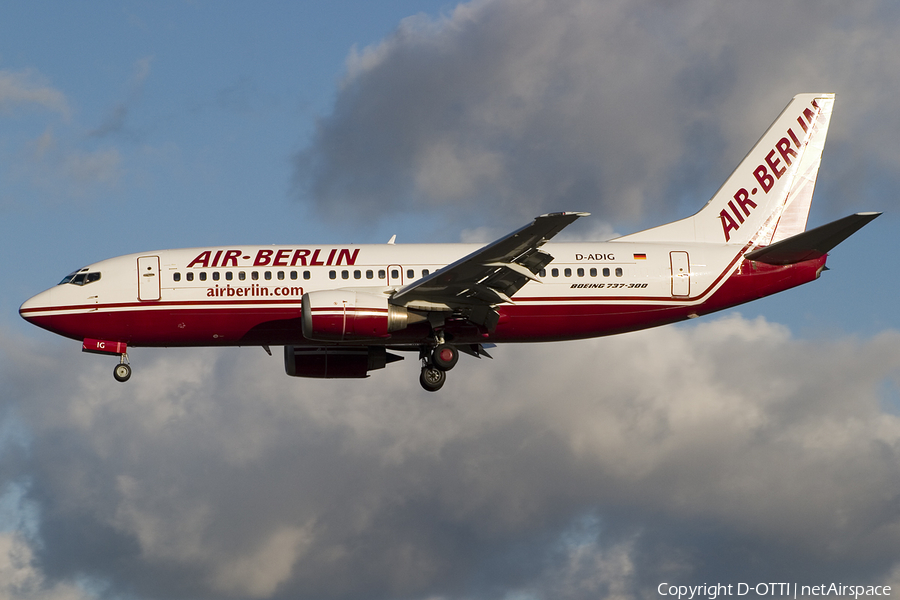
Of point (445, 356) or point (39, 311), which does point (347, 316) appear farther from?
point (39, 311)

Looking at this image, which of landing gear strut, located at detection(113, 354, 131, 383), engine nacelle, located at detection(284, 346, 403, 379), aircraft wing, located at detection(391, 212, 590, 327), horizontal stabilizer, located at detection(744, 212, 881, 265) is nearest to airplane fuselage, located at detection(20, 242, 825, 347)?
horizontal stabilizer, located at detection(744, 212, 881, 265)

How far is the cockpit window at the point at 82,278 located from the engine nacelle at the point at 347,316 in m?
7.95

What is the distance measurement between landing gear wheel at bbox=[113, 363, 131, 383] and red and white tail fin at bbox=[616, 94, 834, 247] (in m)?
17.8

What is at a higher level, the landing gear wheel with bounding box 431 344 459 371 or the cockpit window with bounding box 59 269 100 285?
the cockpit window with bounding box 59 269 100 285

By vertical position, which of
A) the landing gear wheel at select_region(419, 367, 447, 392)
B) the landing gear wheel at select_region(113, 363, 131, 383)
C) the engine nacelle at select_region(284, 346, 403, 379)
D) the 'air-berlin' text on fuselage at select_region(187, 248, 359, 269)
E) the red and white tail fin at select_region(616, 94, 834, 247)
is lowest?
the landing gear wheel at select_region(419, 367, 447, 392)

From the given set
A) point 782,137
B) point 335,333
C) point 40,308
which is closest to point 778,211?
point 782,137

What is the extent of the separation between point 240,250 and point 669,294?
14.8 metres

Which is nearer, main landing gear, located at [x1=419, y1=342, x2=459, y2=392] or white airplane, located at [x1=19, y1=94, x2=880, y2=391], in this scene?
white airplane, located at [x1=19, y1=94, x2=880, y2=391]

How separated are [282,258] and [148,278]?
14.9ft

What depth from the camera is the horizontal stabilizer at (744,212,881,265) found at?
36.4 m

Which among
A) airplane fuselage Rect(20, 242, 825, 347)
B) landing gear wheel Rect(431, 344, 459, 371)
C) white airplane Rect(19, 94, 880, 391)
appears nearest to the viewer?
white airplane Rect(19, 94, 880, 391)

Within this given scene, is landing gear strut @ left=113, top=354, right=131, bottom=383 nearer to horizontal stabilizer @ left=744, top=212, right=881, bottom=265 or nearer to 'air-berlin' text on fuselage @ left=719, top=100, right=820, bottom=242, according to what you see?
horizontal stabilizer @ left=744, top=212, right=881, bottom=265

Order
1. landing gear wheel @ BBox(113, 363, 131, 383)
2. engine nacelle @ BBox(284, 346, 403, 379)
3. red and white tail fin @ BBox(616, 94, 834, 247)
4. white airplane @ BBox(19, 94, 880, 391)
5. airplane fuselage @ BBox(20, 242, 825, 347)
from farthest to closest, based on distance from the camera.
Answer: engine nacelle @ BBox(284, 346, 403, 379)
red and white tail fin @ BBox(616, 94, 834, 247)
landing gear wheel @ BBox(113, 363, 131, 383)
airplane fuselage @ BBox(20, 242, 825, 347)
white airplane @ BBox(19, 94, 880, 391)

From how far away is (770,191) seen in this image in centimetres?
4312
